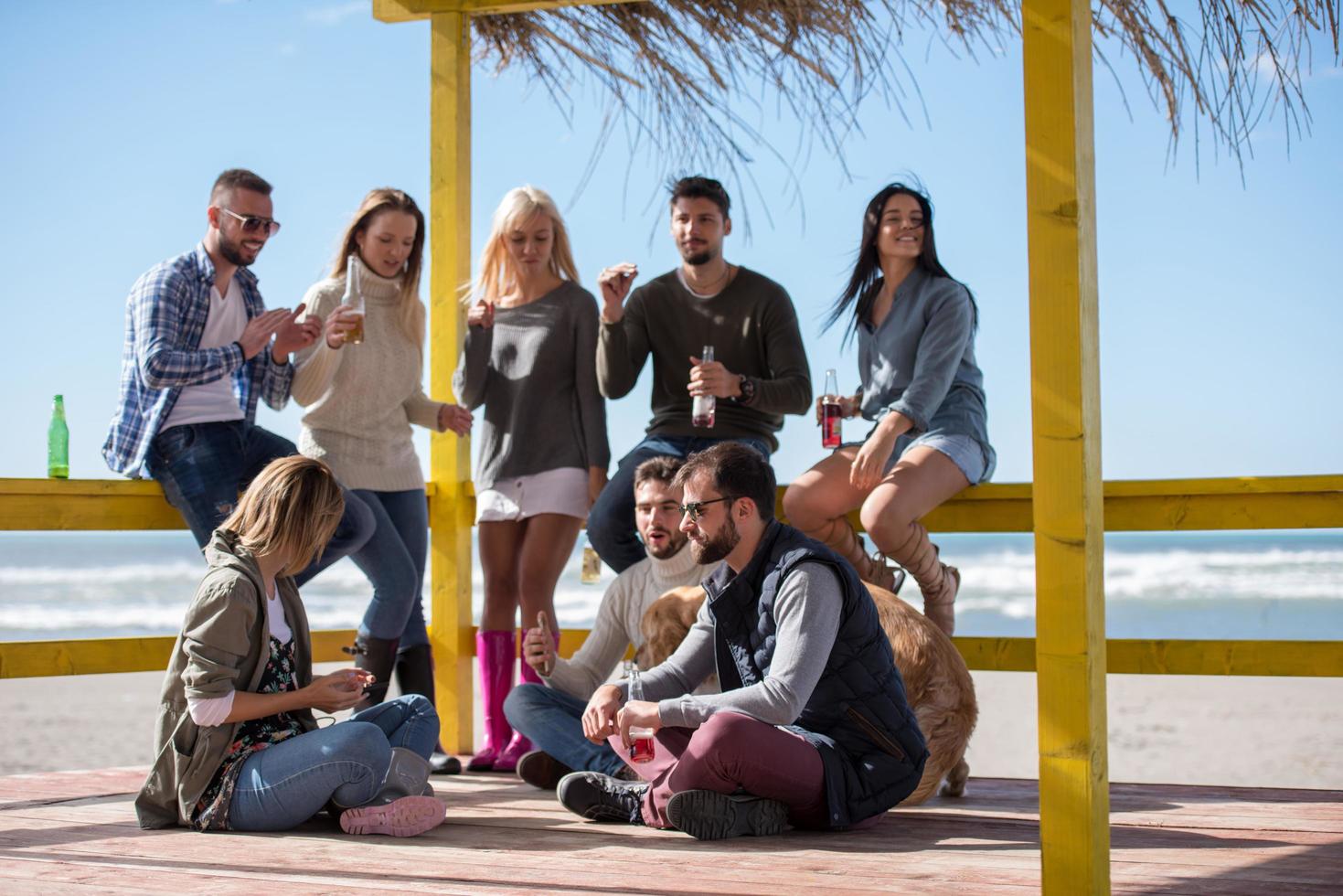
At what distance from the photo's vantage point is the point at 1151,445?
2831 cm

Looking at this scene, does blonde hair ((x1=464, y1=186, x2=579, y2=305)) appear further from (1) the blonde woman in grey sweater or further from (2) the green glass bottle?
(2) the green glass bottle

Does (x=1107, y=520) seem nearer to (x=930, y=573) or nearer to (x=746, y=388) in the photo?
(x=930, y=573)

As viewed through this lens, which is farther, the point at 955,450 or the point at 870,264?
the point at 870,264

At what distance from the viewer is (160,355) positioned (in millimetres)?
4410

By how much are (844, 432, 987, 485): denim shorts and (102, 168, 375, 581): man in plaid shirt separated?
1721 mm

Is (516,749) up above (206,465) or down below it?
below

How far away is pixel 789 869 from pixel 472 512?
2.74 meters

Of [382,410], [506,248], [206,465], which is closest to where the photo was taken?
[206,465]

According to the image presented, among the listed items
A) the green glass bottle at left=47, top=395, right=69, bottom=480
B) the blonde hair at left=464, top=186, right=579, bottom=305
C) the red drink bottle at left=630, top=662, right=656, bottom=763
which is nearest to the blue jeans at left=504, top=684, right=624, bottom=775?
the red drink bottle at left=630, top=662, right=656, bottom=763

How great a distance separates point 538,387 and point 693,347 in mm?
578

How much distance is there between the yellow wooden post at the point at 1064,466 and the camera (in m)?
2.78

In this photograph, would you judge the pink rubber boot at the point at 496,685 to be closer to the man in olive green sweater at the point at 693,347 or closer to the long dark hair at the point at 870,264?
the man in olive green sweater at the point at 693,347

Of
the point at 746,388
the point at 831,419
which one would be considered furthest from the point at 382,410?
the point at 831,419

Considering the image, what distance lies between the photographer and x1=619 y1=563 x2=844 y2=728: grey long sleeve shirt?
11.6 ft
